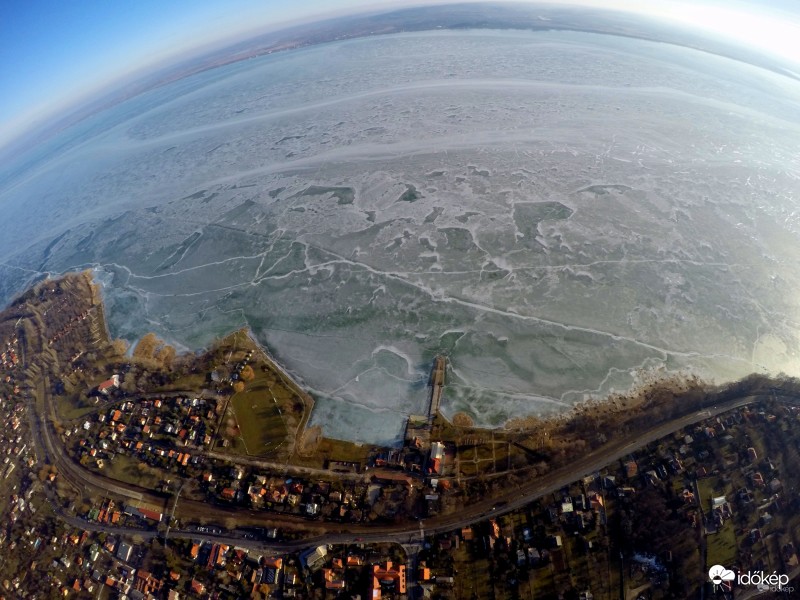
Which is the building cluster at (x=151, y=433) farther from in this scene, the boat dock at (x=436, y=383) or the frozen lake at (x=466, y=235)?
the boat dock at (x=436, y=383)

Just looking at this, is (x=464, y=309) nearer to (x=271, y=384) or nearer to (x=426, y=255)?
(x=426, y=255)

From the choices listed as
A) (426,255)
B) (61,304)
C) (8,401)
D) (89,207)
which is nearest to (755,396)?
(426,255)

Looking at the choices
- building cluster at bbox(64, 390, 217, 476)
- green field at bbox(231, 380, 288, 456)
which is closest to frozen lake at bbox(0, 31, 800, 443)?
green field at bbox(231, 380, 288, 456)
